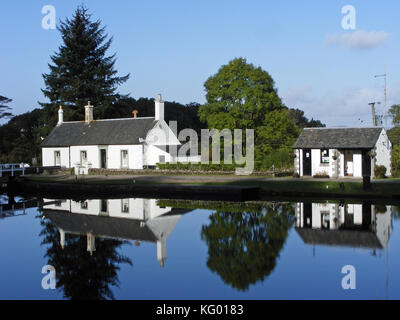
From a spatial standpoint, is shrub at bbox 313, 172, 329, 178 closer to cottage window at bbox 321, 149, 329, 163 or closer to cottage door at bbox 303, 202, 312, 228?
cottage window at bbox 321, 149, 329, 163

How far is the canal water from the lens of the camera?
27.3 feet

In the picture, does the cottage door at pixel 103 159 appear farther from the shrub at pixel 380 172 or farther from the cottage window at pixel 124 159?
the shrub at pixel 380 172

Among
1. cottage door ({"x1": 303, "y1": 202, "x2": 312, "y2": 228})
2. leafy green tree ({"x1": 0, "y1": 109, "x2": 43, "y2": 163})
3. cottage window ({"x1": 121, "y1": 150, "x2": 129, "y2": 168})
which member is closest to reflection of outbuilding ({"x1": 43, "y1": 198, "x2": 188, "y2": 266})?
cottage door ({"x1": 303, "y1": 202, "x2": 312, "y2": 228})

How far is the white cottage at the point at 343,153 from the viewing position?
26.6m

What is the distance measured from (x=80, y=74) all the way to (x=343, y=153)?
32356 millimetres

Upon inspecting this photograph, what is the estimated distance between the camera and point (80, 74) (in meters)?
48.7

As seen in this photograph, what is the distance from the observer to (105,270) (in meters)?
9.75

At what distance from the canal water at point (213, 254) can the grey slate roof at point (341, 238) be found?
3 centimetres

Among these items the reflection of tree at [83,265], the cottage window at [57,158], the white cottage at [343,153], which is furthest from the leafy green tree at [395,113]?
the reflection of tree at [83,265]

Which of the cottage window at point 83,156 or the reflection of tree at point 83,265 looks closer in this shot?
the reflection of tree at point 83,265
